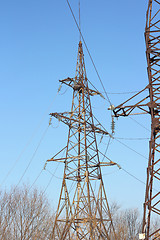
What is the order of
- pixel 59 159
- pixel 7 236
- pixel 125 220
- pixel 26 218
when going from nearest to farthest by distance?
1. pixel 59 159
2. pixel 7 236
3. pixel 26 218
4. pixel 125 220

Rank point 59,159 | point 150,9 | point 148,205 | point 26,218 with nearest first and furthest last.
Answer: point 148,205 < point 150,9 < point 59,159 < point 26,218

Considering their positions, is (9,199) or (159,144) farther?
(9,199)

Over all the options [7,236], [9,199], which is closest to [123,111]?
[7,236]

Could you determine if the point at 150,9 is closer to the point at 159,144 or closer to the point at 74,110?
the point at 159,144

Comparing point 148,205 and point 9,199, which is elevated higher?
point 9,199

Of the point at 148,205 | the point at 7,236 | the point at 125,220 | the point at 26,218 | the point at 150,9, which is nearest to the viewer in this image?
the point at 148,205

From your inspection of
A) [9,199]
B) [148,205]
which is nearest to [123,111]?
[148,205]

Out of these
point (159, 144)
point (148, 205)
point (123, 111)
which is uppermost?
point (123, 111)

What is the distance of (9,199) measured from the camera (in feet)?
130

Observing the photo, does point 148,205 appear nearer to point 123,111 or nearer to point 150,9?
point 123,111

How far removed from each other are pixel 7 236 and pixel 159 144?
76.9 ft

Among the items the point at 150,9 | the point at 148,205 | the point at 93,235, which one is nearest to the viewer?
the point at 148,205

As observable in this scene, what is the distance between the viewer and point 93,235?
2367cm

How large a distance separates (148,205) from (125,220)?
1963 inches
